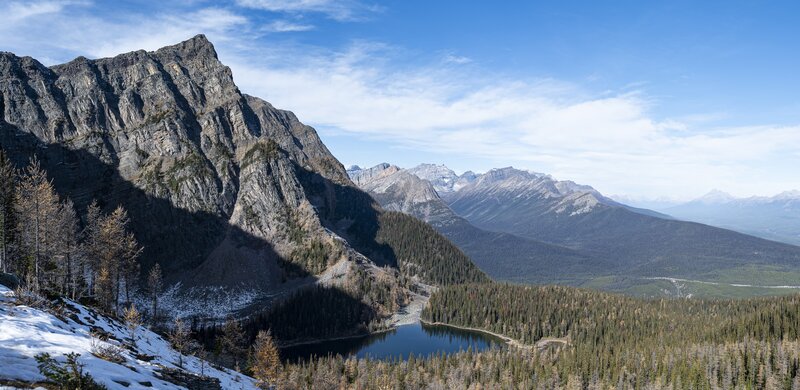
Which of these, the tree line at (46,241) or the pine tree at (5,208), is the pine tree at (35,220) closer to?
the tree line at (46,241)

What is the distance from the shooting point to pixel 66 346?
123ft

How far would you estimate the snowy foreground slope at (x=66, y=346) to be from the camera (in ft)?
97.7

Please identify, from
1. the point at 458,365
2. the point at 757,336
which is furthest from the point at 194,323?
the point at 757,336

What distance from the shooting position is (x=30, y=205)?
80938 mm

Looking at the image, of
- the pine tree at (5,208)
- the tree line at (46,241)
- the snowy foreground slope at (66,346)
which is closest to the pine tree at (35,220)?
the tree line at (46,241)

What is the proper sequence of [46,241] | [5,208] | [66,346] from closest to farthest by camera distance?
[66,346] → [5,208] → [46,241]

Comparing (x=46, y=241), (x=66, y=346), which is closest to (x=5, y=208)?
(x=46, y=241)

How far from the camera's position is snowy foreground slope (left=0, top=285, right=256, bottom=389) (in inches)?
1172

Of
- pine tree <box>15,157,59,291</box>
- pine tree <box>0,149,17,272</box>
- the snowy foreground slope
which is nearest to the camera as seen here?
the snowy foreground slope

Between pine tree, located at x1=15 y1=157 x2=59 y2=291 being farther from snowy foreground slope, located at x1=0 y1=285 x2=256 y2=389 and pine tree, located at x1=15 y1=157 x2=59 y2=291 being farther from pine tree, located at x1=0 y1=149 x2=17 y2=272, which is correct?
snowy foreground slope, located at x1=0 y1=285 x2=256 y2=389

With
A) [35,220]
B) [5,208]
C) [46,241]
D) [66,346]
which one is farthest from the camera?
[46,241]

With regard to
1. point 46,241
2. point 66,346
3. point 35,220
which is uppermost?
point 35,220

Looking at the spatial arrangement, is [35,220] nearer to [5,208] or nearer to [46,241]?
[5,208]

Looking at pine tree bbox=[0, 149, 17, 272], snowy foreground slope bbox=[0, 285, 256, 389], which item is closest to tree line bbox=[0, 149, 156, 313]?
pine tree bbox=[0, 149, 17, 272]
